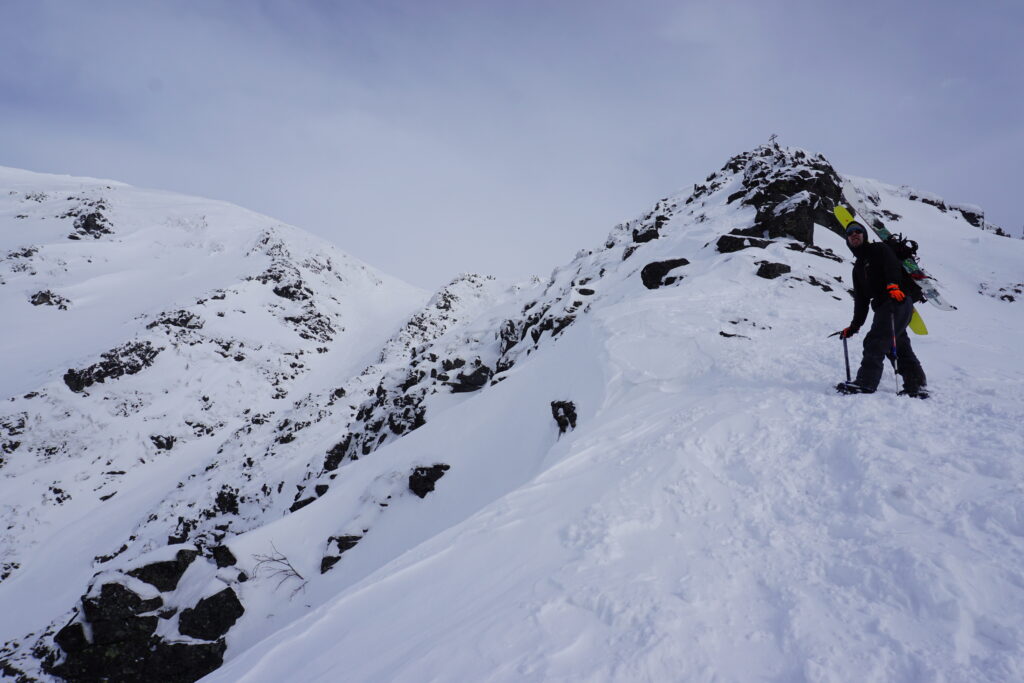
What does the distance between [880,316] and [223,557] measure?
1329 centimetres

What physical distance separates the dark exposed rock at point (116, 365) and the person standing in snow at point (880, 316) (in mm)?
30375

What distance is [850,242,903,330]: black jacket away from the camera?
6.02 meters

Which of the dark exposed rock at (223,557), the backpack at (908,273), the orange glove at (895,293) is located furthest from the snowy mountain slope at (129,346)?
the backpack at (908,273)

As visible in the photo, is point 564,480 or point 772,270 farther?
point 772,270

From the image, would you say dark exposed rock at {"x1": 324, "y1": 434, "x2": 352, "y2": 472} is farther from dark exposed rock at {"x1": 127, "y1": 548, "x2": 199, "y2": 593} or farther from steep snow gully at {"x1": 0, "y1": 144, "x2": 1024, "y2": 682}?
dark exposed rock at {"x1": 127, "y1": 548, "x2": 199, "y2": 593}

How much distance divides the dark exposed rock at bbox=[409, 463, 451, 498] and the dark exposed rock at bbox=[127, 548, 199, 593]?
5758mm

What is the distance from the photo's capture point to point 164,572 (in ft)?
32.6

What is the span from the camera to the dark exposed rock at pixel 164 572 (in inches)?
384

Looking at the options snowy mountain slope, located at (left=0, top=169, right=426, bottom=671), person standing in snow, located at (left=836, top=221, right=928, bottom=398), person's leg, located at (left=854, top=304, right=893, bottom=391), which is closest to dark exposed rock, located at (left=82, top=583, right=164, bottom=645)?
snowy mountain slope, located at (left=0, top=169, right=426, bottom=671)

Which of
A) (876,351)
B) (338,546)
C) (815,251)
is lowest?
(338,546)

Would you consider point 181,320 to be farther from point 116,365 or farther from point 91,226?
point 91,226

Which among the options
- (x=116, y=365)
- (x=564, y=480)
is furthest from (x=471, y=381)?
(x=116, y=365)

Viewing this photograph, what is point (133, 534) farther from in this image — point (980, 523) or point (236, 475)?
point (980, 523)

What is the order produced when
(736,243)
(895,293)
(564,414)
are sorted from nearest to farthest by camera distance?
(895,293), (564,414), (736,243)
